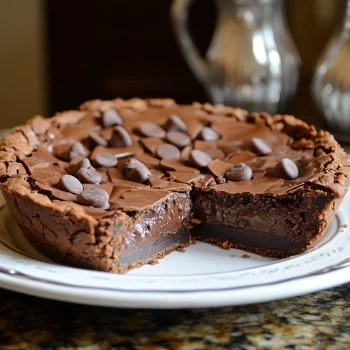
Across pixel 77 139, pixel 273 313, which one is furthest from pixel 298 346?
pixel 77 139

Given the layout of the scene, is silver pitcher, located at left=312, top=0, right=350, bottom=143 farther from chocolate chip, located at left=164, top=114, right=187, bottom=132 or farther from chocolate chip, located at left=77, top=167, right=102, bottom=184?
chocolate chip, located at left=77, top=167, right=102, bottom=184

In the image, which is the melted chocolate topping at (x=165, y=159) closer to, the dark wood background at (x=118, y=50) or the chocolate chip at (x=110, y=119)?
the chocolate chip at (x=110, y=119)

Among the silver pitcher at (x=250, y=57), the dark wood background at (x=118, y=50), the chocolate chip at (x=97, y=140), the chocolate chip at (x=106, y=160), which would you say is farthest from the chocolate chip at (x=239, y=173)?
the dark wood background at (x=118, y=50)

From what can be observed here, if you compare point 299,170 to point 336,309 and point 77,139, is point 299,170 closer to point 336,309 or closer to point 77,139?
point 336,309

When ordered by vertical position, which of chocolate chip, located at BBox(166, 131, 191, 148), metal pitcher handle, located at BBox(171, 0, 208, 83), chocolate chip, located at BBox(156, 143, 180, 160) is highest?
metal pitcher handle, located at BBox(171, 0, 208, 83)

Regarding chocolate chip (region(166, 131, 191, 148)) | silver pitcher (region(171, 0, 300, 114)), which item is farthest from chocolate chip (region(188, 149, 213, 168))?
silver pitcher (region(171, 0, 300, 114))

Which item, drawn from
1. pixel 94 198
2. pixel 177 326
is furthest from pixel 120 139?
pixel 177 326

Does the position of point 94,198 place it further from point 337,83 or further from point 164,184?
point 337,83

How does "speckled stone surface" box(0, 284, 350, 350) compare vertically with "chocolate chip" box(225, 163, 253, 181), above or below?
below
